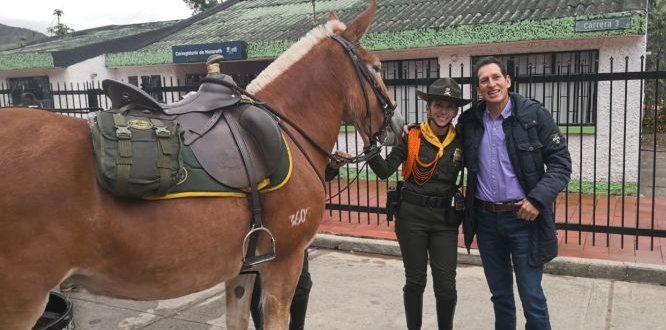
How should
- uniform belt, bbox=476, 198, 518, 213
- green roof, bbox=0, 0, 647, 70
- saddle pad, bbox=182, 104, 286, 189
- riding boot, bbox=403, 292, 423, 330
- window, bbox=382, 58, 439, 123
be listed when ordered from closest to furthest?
saddle pad, bbox=182, 104, 286, 189 < uniform belt, bbox=476, 198, 518, 213 < riding boot, bbox=403, 292, 423, 330 < green roof, bbox=0, 0, 647, 70 < window, bbox=382, 58, 439, 123

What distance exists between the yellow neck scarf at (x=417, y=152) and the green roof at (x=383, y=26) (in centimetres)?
549

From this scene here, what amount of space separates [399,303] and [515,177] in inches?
76.4

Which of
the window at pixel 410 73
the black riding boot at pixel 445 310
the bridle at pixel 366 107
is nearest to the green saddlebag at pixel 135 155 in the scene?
the bridle at pixel 366 107

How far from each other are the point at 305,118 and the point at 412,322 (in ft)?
5.16

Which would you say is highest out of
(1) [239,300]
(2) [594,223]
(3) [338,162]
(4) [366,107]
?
(4) [366,107]

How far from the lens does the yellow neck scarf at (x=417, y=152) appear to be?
330 centimetres

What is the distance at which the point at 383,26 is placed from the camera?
9.95m

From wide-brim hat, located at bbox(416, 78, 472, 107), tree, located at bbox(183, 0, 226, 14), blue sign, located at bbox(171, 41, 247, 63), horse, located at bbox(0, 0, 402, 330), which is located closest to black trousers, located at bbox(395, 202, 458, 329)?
wide-brim hat, located at bbox(416, 78, 472, 107)

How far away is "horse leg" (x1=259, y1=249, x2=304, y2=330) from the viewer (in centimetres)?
259

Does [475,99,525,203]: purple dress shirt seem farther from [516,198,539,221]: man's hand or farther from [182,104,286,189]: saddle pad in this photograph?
[182,104,286,189]: saddle pad

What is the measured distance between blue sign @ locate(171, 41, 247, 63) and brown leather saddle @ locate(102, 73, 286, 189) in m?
8.43

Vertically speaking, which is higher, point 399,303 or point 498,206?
point 498,206

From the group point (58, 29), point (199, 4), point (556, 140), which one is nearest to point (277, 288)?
point (556, 140)

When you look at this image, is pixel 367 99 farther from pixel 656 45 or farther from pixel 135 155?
pixel 656 45
